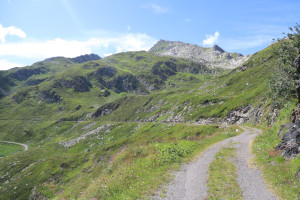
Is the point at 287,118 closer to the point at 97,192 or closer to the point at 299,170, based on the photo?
the point at 299,170

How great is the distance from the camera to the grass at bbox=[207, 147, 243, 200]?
13.7 meters

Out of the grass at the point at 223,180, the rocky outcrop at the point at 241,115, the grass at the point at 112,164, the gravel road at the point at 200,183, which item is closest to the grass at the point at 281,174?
the gravel road at the point at 200,183

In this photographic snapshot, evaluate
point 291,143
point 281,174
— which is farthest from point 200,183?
point 291,143

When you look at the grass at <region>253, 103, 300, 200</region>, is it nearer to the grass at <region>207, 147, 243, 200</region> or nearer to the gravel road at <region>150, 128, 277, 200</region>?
the gravel road at <region>150, 128, 277, 200</region>

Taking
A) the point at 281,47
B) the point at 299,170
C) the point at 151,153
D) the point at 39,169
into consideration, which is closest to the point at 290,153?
the point at 299,170

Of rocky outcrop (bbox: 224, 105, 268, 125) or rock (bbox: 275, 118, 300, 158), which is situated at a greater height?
rock (bbox: 275, 118, 300, 158)

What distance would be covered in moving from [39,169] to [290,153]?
5153 inches

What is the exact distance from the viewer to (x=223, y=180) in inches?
645

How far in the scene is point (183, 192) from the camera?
14523 millimetres

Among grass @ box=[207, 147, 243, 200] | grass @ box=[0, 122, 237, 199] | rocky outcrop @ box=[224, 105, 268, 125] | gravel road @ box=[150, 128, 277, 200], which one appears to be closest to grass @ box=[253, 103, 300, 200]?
gravel road @ box=[150, 128, 277, 200]

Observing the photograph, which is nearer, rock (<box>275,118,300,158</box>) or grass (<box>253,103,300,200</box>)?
grass (<box>253,103,300,200</box>)

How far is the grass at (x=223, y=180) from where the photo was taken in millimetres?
13688

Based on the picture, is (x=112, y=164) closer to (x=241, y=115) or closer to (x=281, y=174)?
(x=281, y=174)

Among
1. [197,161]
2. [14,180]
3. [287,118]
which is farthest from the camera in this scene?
[14,180]
